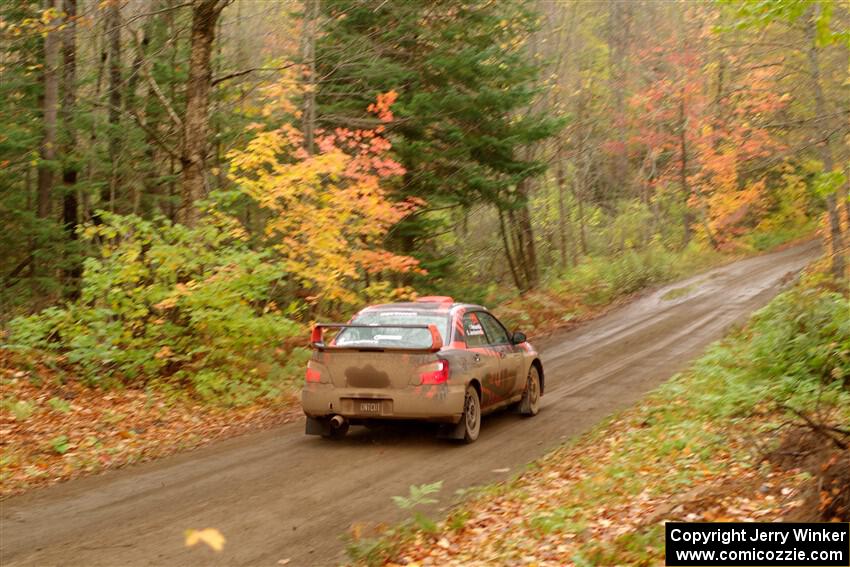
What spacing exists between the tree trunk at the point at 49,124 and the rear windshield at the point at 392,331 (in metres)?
12.0

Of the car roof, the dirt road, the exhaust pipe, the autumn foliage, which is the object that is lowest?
the dirt road

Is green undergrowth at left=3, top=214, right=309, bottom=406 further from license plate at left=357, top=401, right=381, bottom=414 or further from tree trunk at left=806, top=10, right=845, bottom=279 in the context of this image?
tree trunk at left=806, top=10, right=845, bottom=279

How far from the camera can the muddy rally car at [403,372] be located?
9.83 metres

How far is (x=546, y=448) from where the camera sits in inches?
398

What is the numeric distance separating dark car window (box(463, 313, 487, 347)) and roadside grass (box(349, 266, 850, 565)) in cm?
198

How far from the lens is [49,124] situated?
19469mm

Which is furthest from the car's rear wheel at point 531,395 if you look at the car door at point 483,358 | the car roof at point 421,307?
the car roof at point 421,307

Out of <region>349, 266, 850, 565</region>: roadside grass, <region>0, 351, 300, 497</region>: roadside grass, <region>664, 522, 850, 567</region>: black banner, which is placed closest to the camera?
<region>664, 522, 850, 567</region>: black banner

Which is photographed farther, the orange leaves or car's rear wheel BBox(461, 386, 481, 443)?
the orange leaves

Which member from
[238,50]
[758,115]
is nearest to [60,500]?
[238,50]

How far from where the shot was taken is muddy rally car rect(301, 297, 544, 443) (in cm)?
983

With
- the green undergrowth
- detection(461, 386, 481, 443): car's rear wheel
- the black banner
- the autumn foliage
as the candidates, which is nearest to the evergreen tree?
the autumn foliage

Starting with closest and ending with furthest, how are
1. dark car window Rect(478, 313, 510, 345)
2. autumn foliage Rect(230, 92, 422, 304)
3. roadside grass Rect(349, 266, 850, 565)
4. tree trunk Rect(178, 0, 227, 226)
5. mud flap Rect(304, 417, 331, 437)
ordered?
roadside grass Rect(349, 266, 850, 565)
mud flap Rect(304, 417, 331, 437)
dark car window Rect(478, 313, 510, 345)
tree trunk Rect(178, 0, 227, 226)
autumn foliage Rect(230, 92, 422, 304)

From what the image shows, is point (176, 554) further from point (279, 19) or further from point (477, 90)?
point (279, 19)
